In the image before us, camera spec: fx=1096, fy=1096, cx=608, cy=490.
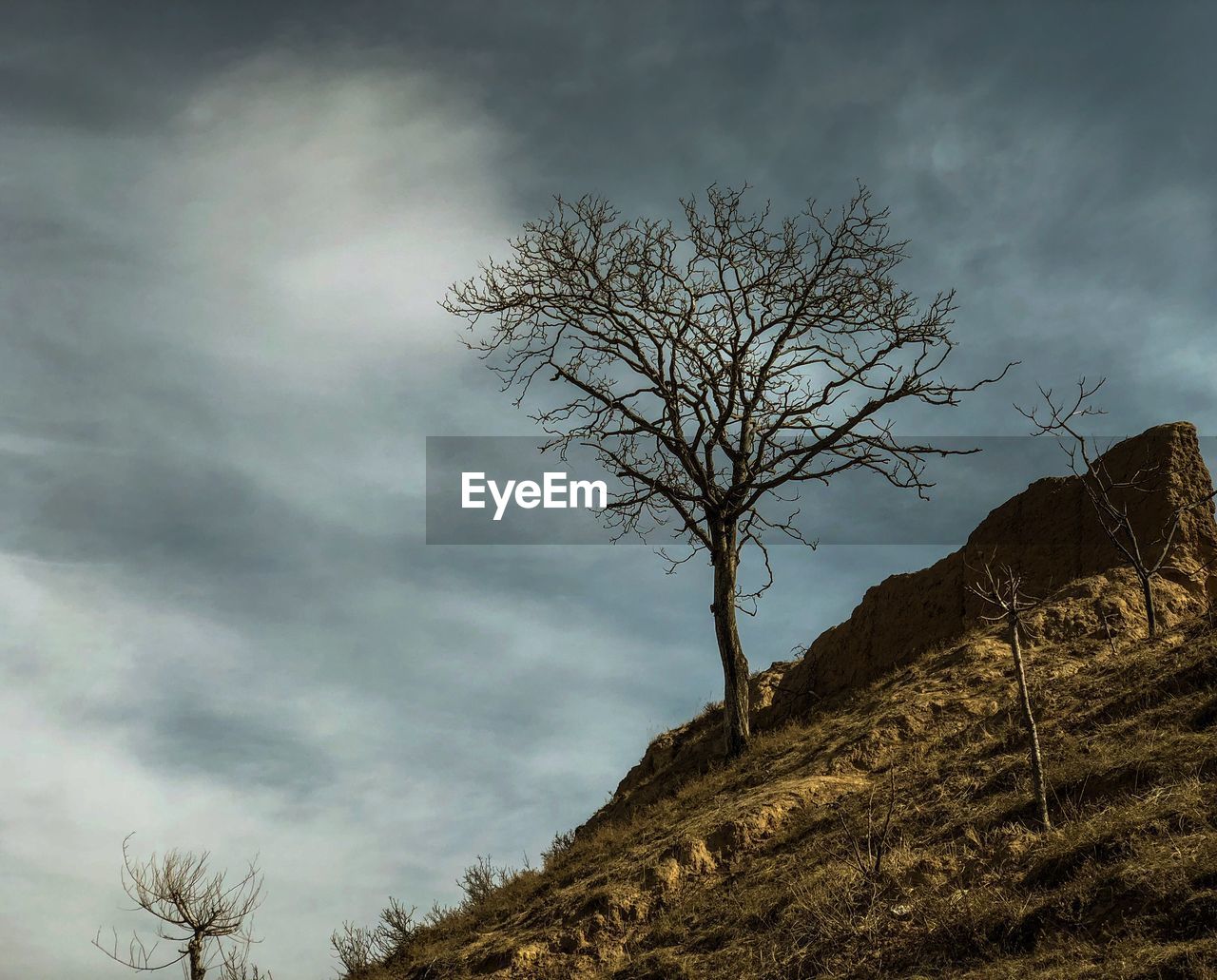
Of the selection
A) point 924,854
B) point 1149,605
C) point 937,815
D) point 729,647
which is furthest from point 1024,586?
point 924,854

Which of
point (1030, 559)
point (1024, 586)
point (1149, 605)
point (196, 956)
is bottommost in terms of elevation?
point (196, 956)

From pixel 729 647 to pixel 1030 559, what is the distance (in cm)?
581

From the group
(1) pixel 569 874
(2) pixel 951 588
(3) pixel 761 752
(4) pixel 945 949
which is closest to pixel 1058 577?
(2) pixel 951 588

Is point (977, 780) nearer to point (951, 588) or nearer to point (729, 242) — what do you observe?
point (951, 588)

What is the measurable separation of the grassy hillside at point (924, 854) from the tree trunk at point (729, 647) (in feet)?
2.93

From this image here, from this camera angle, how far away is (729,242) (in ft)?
76.6

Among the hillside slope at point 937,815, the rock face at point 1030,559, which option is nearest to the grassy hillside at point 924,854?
the hillside slope at point 937,815

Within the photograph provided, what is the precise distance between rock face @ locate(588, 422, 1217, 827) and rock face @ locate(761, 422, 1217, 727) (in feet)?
0.07

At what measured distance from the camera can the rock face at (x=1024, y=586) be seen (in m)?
18.6

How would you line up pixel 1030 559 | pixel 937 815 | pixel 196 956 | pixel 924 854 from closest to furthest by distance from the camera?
pixel 924 854 → pixel 937 815 → pixel 196 956 → pixel 1030 559

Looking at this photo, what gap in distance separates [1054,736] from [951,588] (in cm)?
786

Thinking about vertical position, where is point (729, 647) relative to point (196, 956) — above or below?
above

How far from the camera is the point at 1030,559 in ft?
66.8

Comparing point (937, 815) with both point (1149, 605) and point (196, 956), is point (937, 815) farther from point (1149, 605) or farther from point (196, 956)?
point (196, 956)
